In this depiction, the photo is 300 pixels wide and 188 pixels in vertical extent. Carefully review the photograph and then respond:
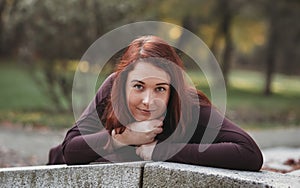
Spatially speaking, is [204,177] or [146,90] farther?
[146,90]

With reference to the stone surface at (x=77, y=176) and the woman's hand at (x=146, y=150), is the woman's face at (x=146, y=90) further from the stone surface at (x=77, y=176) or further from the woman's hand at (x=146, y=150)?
the stone surface at (x=77, y=176)

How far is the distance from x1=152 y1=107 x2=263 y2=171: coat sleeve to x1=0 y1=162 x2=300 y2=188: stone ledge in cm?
5

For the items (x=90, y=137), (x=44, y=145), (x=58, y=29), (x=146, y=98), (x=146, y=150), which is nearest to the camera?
(x=146, y=98)

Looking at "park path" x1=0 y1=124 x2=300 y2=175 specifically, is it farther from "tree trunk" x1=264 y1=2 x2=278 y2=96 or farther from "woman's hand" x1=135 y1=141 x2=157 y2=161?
"tree trunk" x1=264 y1=2 x2=278 y2=96

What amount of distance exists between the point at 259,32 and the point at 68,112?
1133 cm

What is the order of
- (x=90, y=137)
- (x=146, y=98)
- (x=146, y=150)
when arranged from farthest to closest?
(x=90, y=137)
(x=146, y=150)
(x=146, y=98)

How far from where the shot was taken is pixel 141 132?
110 inches

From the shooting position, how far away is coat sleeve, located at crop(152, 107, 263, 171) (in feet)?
9.12

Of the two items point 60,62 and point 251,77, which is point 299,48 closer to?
point 251,77

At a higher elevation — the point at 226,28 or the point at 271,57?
the point at 226,28

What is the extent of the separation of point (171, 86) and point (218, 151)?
0.38 metres

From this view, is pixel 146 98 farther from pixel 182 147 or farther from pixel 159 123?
pixel 182 147

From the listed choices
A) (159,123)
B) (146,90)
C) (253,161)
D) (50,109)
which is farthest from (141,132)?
(50,109)

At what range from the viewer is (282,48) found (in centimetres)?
2611
